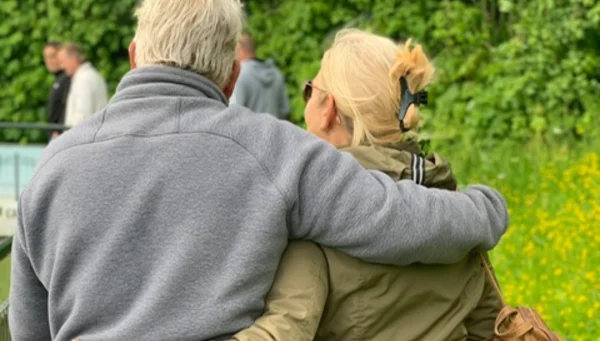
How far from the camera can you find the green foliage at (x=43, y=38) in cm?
1828

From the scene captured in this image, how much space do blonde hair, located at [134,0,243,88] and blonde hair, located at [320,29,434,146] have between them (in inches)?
12.8

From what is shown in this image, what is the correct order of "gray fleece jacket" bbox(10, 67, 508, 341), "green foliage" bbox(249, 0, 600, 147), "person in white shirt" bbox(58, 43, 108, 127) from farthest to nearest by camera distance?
1. "green foliage" bbox(249, 0, 600, 147)
2. "person in white shirt" bbox(58, 43, 108, 127)
3. "gray fleece jacket" bbox(10, 67, 508, 341)

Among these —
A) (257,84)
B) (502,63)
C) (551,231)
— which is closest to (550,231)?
(551,231)

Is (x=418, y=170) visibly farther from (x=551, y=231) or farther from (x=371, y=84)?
(x=551, y=231)

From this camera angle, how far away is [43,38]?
1845 cm

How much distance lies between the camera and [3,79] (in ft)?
61.2

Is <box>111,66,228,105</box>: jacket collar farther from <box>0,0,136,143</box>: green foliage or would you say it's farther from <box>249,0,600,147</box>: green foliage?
<box>0,0,136,143</box>: green foliage

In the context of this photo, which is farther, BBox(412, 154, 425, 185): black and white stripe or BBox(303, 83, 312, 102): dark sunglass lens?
BBox(303, 83, 312, 102): dark sunglass lens

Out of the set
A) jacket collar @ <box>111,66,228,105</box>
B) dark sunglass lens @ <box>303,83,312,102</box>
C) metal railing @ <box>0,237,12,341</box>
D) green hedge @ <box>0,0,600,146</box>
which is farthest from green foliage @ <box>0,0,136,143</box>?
jacket collar @ <box>111,66,228,105</box>

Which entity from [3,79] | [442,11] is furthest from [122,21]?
[442,11]

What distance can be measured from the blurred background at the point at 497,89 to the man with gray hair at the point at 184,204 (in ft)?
14.5

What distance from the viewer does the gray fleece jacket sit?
283 centimetres

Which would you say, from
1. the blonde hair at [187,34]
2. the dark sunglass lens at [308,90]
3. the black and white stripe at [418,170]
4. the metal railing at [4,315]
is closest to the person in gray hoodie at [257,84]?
the metal railing at [4,315]

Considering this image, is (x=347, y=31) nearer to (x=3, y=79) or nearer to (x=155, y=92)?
(x=155, y=92)
